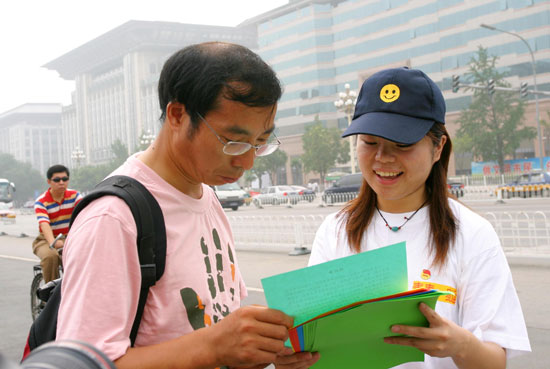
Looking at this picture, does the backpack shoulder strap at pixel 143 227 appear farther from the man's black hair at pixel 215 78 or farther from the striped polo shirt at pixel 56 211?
the striped polo shirt at pixel 56 211

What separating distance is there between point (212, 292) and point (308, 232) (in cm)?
926

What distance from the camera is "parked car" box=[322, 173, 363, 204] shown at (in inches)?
986

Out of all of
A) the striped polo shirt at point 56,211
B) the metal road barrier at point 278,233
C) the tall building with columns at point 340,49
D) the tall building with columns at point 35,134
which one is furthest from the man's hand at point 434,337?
the tall building with columns at point 35,134

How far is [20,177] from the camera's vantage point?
7888cm

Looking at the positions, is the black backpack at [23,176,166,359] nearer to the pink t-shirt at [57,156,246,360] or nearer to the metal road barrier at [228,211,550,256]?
the pink t-shirt at [57,156,246,360]

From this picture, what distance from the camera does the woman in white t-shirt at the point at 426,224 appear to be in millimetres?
1580

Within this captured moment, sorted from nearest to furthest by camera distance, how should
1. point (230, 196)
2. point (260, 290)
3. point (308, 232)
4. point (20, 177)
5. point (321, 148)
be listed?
point (260, 290), point (308, 232), point (230, 196), point (321, 148), point (20, 177)

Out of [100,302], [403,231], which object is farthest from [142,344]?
[403,231]

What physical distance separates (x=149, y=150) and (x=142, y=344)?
0.53 m

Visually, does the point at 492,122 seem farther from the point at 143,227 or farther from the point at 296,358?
the point at 143,227

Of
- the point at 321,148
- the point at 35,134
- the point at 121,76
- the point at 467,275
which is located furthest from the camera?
the point at 35,134

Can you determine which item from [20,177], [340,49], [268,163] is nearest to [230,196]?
[268,163]

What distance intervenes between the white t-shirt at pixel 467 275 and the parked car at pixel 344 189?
75.4 feet

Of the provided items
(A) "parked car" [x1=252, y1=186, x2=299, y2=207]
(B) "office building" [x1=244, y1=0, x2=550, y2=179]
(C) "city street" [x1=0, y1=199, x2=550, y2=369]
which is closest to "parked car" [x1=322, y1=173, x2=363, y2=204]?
(A) "parked car" [x1=252, y1=186, x2=299, y2=207]
